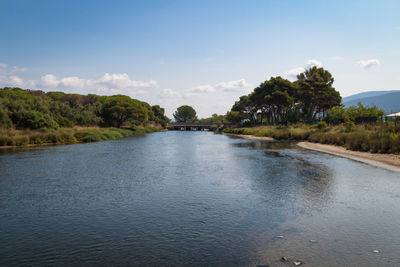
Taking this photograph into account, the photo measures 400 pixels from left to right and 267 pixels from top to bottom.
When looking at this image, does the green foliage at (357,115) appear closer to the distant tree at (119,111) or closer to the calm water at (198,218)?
the calm water at (198,218)

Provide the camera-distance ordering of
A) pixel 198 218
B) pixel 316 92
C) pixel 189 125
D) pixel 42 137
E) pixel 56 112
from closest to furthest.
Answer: pixel 198 218, pixel 42 137, pixel 56 112, pixel 316 92, pixel 189 125

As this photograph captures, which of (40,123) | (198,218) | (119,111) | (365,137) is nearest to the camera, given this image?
(198,218)

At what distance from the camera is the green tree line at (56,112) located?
4956cm

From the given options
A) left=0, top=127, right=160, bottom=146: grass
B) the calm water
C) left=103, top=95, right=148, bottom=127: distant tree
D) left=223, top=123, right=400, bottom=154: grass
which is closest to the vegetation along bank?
left=0, top=127, right=160, bottom=146: grass

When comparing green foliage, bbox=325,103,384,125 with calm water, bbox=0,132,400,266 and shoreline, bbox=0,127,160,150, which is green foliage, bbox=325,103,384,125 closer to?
calm water, bbox=0,132,400,266

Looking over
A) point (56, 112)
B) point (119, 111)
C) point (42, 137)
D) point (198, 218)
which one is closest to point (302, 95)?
point (119, 111)

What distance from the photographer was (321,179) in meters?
19.6

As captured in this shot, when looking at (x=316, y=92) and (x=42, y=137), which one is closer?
(x=42, y=137)

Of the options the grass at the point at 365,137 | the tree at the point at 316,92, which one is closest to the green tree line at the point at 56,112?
the grass at the point at 365,137

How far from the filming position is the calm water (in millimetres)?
8398

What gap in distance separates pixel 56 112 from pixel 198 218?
207 ft

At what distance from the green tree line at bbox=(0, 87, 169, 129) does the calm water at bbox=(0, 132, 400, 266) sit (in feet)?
107

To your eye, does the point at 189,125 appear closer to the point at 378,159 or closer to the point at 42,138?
the point at 42,138

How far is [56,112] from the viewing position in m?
65.8
